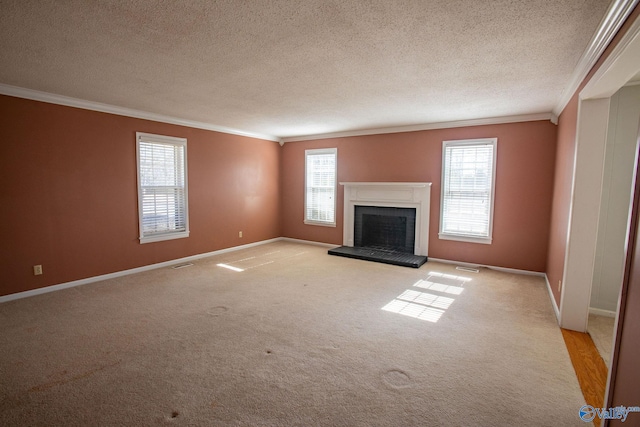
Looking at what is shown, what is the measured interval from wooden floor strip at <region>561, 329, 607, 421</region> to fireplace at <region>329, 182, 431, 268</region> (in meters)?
2.39

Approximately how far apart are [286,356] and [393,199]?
4.04 metres

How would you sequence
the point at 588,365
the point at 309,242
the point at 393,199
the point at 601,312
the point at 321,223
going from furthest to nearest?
1. the point at 309,242
2. the point at 321,223
3. the point at 393,199
4. the point at 601,312
5. the point at 588,365

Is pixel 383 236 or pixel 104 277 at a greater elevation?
pixel 383 236

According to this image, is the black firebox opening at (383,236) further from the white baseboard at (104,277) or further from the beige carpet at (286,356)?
the white baseboard at (104,277)

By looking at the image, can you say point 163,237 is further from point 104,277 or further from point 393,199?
point 393,199

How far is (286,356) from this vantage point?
2.49m

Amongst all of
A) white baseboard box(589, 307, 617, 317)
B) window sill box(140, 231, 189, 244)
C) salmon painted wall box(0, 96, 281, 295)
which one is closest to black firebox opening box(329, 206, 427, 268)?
white baseboard box(589, 307, 617, 317)

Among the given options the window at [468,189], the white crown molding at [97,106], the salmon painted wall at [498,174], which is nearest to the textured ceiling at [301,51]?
the white crown molding at [97,106]

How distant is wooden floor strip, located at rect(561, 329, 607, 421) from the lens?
2.07 meters

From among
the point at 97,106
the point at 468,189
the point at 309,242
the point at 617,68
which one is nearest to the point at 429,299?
the point at 468,189

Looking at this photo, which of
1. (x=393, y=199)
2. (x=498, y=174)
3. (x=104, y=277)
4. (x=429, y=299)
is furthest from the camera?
(x=393, y=199)

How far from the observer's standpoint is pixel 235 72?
301 centimetres

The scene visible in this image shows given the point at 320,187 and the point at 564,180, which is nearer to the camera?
the point at 564,180

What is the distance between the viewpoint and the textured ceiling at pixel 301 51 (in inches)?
76.7
